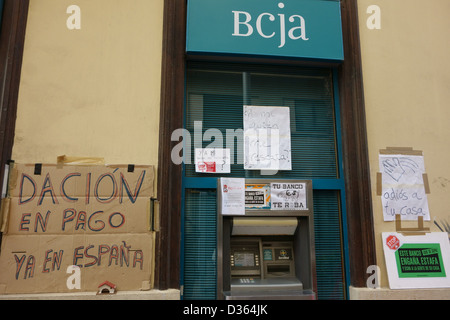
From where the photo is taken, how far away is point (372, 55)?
3.76m

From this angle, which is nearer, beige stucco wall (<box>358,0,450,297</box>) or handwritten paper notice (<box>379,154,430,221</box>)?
handwritten paper notice (<box>379,154,430,221</box>)

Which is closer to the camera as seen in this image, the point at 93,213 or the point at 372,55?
the point at 93,213

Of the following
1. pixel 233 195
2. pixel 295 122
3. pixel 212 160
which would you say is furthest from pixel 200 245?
pixel 295 122

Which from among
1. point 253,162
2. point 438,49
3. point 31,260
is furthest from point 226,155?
point 438,49

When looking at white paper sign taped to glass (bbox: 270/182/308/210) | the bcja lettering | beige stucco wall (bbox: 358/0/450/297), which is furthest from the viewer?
beige stucco wall (bbox: 358/0/450/297)

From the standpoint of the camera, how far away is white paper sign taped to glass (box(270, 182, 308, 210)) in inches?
131

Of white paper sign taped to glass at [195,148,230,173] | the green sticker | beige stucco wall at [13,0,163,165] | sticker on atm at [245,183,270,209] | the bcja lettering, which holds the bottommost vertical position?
the green sticker

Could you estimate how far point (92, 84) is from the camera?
3375 millimetres

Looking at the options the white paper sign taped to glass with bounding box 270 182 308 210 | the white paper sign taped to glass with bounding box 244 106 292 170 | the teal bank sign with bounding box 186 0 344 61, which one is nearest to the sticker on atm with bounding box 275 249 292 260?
the white paper sign taped to glass with bounding box 270 182 308 210

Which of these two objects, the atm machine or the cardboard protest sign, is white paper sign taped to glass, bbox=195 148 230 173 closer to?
the atm machine

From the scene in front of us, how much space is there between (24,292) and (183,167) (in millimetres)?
1748

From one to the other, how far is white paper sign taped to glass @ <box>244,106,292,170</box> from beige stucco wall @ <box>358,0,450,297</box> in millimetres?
877

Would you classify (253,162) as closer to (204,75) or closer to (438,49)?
(204,75)

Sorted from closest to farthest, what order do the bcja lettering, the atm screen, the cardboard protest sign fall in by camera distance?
the cardboard protest sign → the atm screen → the bcja lettering
